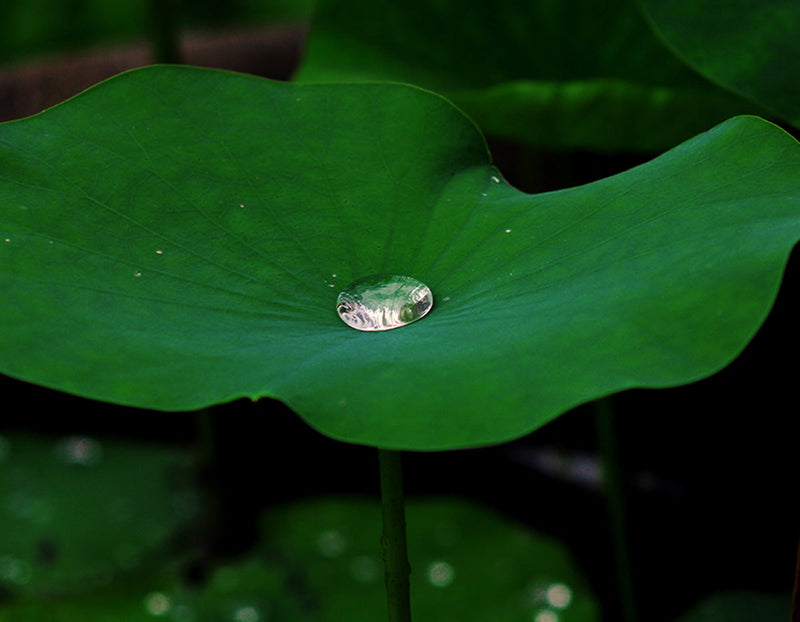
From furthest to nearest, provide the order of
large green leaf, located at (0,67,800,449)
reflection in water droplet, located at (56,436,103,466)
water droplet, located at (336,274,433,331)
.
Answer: reflection in water droplet, located at (56,436,103,466)
water droplet, located at (336,274,433,331)
large green leaf, located at (0,67,800,449)

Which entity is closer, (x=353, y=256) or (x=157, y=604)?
(x=353, y=256)

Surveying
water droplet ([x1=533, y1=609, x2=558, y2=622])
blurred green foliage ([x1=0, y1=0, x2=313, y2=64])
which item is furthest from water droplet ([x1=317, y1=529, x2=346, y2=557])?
blurred green foliage ([x1=0, y1=0, x2=313, y2=64])

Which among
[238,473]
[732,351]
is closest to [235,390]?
[732,351]

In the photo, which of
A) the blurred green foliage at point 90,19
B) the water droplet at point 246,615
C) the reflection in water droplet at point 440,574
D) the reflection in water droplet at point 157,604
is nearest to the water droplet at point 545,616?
the reflection in water droplet at point 440,574

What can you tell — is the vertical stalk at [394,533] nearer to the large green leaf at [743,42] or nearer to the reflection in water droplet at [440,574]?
the large green leaf at [743,42]

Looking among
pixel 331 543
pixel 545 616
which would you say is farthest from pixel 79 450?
pixel 545 616

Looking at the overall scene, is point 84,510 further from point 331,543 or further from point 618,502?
point 618,502

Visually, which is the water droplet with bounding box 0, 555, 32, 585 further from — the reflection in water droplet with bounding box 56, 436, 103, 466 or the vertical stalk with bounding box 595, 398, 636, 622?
the vertical stalk with bounding box 595, 398, 636, 622
